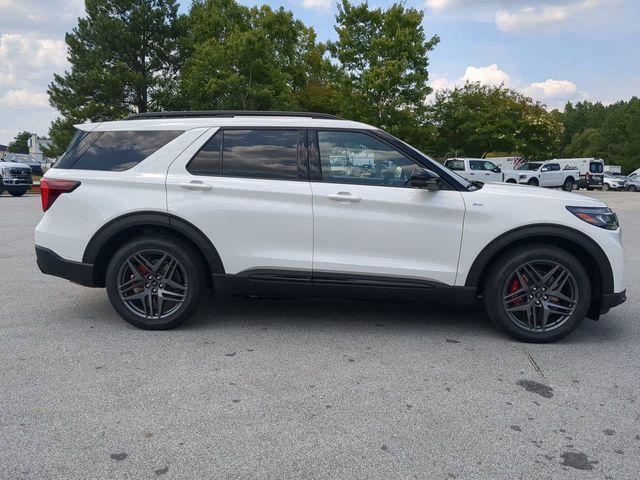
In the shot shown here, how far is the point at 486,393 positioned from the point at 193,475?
1857 mm

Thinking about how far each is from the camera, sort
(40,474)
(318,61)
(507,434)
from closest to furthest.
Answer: (40,474) < (507,434) < (318,61)

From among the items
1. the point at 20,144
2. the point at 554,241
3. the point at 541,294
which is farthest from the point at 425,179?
the point at 20,144

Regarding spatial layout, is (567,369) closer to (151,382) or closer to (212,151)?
(151,382)

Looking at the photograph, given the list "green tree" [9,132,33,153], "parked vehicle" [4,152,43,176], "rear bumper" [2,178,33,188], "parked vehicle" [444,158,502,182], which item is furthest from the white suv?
"green tree" [9,132,33,153]

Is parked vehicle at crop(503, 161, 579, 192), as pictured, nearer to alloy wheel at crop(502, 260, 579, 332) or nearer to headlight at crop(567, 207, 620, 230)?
headlight at crop(567, 207, 620, 230)

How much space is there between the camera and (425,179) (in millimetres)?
3984

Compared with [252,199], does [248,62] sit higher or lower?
higher

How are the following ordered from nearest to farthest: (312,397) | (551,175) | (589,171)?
(312,397) < (551,175) < (589,171)

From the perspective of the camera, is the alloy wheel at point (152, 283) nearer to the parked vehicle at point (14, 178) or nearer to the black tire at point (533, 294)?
the black tire at point (533, 294)

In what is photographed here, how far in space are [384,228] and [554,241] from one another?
4.56 feet

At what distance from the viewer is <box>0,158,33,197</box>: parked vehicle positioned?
807 inches

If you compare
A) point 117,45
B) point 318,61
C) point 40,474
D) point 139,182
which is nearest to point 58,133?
point 117,45

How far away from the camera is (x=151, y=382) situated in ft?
11.0

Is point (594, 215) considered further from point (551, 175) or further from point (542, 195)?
point (551, 175)
